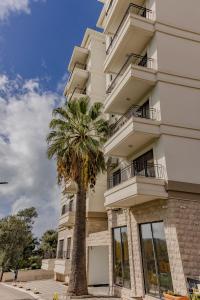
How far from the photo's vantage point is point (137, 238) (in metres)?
16.9

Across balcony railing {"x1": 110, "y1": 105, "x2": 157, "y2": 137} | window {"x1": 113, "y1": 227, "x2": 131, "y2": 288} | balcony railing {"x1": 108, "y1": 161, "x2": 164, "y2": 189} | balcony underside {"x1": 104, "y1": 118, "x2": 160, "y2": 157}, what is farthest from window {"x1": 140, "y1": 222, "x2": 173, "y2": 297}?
balcony railing {"x1": 110, "y1": 105, "x2": 157, "y2": 137}

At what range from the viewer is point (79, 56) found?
37.0 m

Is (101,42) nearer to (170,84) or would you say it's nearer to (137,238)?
(170,84)

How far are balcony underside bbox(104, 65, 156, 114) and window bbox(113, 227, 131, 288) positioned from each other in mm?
9101

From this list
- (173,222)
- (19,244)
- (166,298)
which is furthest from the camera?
(19,244)

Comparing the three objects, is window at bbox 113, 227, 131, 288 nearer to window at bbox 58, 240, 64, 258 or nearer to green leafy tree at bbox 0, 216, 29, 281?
window at bbox 58, 240, 64, 258

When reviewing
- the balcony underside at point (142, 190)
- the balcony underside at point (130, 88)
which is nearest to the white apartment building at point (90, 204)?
the balcony underside at point (142, 190)

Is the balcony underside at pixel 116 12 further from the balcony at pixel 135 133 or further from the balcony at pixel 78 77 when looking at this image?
the balcony at pixel 78 77

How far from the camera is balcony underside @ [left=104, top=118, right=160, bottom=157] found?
52.4 feet

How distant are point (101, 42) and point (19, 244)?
34.8m

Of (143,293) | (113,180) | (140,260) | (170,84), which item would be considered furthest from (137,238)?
(170,84)

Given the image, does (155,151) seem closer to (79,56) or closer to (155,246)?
(155,246)

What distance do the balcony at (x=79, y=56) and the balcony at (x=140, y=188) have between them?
22666mm

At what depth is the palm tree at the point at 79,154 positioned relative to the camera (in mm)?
18766
